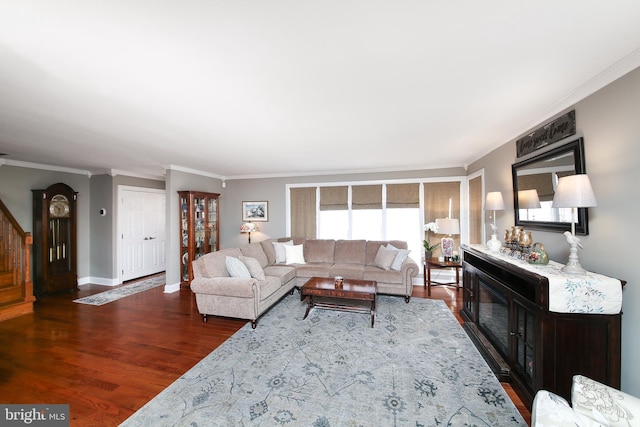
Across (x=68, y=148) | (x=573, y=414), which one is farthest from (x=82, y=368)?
(x=573, y=414)

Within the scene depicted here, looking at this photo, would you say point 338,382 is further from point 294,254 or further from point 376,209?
point 376,209

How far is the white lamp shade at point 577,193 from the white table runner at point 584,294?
0.49 metres

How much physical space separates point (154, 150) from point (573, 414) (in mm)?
4653

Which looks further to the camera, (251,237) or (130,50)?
(251,237)

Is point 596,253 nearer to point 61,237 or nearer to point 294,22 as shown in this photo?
point 294,22

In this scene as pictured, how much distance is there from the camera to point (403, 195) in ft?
16.9

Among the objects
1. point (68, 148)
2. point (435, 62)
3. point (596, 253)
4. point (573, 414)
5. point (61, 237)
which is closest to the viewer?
point (573, 414)

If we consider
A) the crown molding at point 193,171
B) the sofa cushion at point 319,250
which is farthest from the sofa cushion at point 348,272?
the crown molding at point 193,171

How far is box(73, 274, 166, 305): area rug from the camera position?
13.4 feet

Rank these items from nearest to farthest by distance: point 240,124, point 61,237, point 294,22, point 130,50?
point 294,22 → point 130,50 → point 240,124 → point 61,237

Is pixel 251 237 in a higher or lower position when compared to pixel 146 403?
higher

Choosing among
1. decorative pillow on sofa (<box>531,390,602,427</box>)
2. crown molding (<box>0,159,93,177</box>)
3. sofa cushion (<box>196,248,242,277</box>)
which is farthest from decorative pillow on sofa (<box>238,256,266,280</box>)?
crown molding (<box>0,159,93,177</box>)

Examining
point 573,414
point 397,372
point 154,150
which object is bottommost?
point 397,372

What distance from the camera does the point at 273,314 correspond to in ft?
11.4
